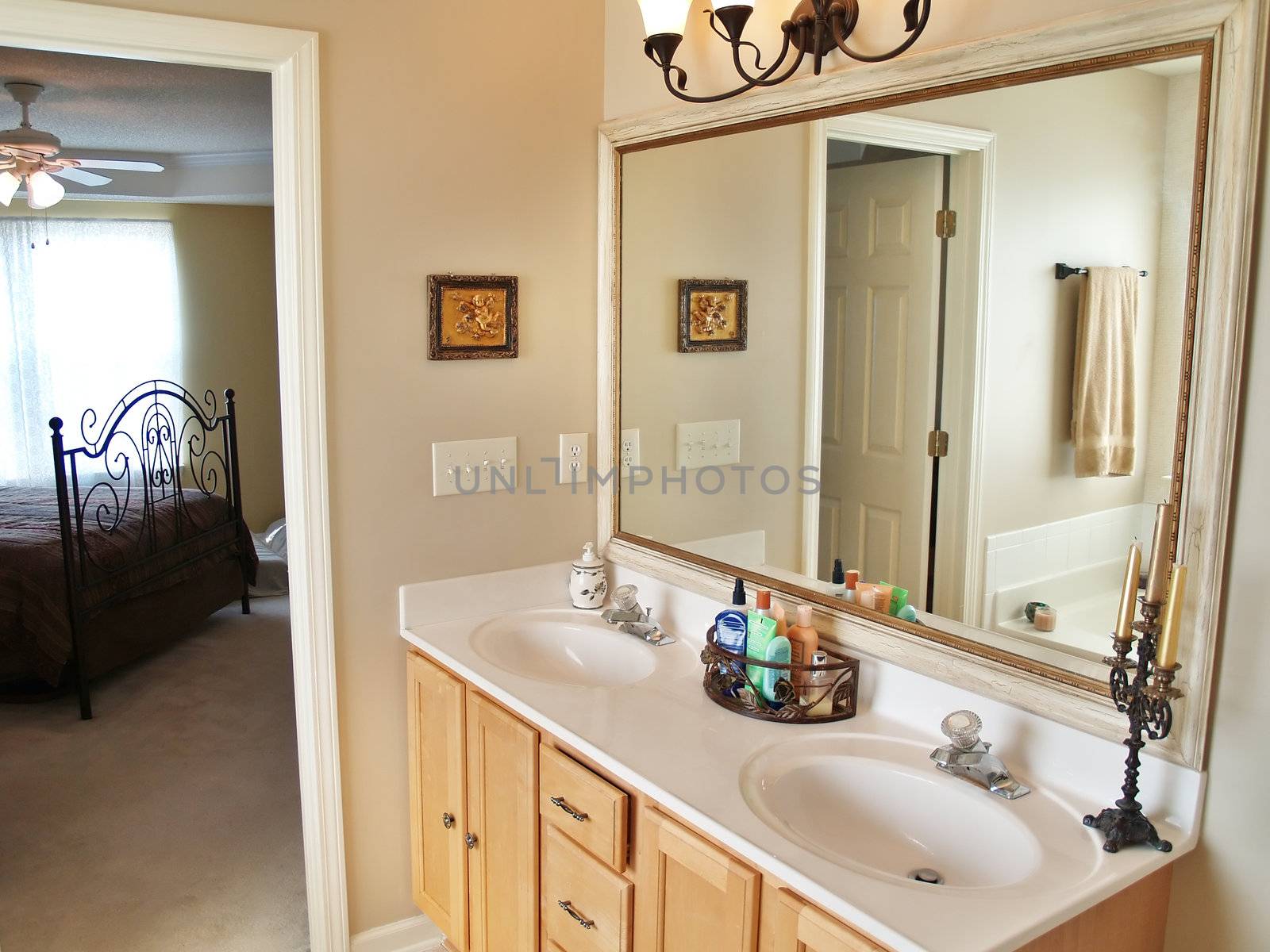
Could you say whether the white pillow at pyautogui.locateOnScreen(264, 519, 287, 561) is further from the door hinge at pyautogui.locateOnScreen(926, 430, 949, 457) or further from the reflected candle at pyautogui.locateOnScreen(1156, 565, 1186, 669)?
the reflected candle at pyautogui.locateOnScreen(1156, 565, 1186, 669)

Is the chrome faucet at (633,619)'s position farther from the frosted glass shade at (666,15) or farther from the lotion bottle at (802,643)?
the frosted glass shade at (666,15)

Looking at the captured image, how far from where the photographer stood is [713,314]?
2107 millimetres

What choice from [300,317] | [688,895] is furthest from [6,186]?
[688,895]

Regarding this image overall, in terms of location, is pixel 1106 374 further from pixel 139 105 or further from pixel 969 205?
pixel 139 105

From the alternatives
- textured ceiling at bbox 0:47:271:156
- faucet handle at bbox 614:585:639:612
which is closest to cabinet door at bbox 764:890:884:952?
faucet handle at bbox 614:585:639:612

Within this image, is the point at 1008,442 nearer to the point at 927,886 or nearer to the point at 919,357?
the point at 919,357

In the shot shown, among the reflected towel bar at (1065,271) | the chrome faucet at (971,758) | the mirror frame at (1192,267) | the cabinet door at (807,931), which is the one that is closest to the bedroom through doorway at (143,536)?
the cabinet door at (807,931)

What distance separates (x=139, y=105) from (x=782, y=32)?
3.54m

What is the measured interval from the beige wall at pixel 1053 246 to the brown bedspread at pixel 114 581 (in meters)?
3.53

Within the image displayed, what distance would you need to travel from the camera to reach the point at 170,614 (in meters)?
4.49

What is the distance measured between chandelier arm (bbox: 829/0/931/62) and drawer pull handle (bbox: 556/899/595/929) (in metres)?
1.46

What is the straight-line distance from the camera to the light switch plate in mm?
2100

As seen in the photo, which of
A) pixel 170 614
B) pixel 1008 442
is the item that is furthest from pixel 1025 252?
pixel 170 614

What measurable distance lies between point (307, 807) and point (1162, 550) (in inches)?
69.2
